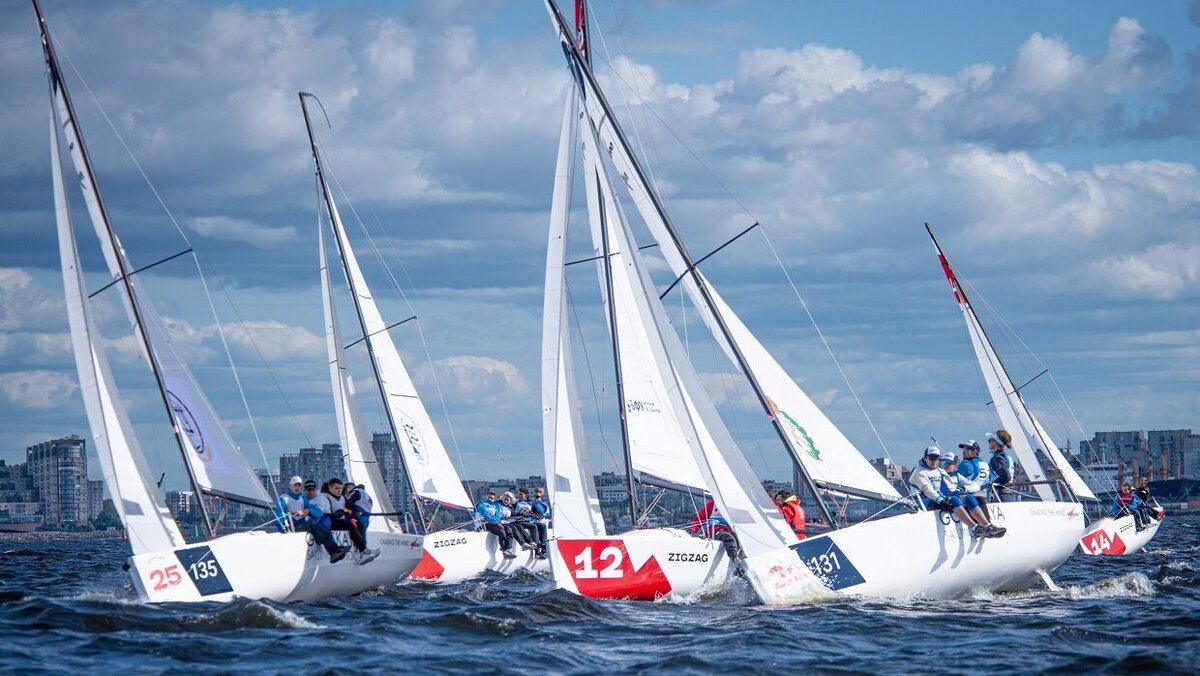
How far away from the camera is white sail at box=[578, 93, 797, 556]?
18938 millimetres

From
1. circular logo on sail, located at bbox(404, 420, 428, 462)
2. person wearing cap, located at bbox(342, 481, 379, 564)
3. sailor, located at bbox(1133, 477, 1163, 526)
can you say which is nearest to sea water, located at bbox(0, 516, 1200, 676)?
person wearing cap, located at bbox(342, 481, 379, 564)

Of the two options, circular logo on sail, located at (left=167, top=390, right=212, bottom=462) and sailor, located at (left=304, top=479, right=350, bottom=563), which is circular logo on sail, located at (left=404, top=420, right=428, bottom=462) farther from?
circular logo on sail, located at (left=167, top=390, right=212, bottom=462)

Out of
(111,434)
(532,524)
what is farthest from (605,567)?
(532,524)

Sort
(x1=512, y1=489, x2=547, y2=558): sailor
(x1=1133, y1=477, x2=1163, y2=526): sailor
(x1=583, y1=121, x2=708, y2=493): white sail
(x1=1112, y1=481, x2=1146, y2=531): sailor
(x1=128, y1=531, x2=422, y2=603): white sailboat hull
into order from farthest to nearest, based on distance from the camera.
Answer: (x1=1133, y1=477, x2=1163, y2=526): sailor, (x1=1112, y1=481, x2=1146, y2=531): sailor, (x1=512, y1=489, x2=547, y2=558): sailor, (x1=583, y1=121, x2=708, y2=493): white sail, (x1=128, y1=531, x2=422, y2=603): white sailboat hull

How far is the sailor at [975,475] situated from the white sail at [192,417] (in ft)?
29.6

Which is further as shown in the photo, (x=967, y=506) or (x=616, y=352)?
(x=616, y=352)

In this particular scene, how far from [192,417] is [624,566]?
19.6 feet

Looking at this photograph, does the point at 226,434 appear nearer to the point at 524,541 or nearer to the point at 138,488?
the point at 138,488

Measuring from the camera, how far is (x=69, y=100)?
20.7 metres

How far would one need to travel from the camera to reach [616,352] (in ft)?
74.5

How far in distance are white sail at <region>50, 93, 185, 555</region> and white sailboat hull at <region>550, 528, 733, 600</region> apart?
16.1 ft

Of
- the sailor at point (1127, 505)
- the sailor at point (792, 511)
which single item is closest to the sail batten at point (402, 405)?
the sailor at point (792, 511)

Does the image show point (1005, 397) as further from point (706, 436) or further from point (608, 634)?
point (608, 634)

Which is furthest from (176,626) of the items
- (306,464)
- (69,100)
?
(306,464)
